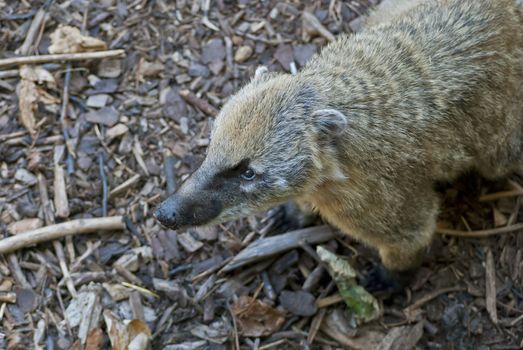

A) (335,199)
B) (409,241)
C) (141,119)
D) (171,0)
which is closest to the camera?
(335,199)

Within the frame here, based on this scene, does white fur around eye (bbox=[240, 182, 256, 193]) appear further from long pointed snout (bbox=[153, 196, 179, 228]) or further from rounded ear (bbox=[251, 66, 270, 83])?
rounded ear (bbox=[251, 66, 270, 83])

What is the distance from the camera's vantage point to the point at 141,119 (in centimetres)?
675

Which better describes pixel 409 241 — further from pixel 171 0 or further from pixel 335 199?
pixel 171 0

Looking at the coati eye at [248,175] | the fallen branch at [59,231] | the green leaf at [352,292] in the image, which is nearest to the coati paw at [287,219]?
the green leaf at [352,292]

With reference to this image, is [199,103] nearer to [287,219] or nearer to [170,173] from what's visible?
[170,173]

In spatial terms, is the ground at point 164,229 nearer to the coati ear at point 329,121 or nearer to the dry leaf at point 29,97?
the dry leaf at point 29,97

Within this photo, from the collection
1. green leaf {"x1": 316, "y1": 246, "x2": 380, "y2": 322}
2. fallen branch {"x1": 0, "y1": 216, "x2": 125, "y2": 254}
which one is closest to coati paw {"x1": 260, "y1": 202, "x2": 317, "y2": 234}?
green leaf {"x1": 316, "y1": 246, "x2": 380, "y2": 322}

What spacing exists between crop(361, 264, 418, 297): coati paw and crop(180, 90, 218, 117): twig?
91.4 inches

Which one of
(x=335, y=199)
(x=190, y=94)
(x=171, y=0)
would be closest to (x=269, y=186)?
(x=335, y=199)

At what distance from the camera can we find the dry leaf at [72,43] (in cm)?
689

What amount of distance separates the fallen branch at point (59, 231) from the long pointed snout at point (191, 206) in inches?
56.3

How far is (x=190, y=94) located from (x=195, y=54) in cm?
54

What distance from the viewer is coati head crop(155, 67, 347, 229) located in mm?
4680

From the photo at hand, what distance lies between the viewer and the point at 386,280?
233 inches
